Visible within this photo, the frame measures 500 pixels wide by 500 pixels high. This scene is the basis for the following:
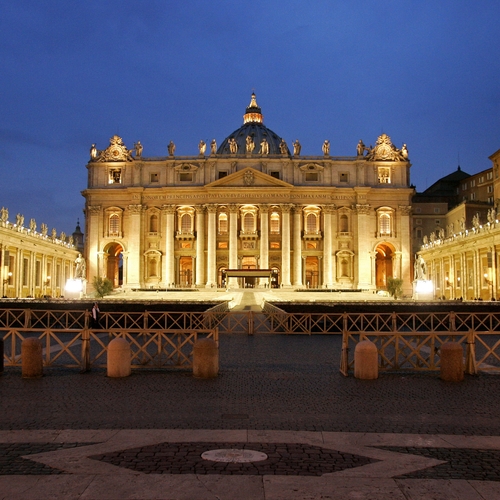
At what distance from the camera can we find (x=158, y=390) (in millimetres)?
12961

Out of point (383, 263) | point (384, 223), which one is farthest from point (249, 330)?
point (383, 263)

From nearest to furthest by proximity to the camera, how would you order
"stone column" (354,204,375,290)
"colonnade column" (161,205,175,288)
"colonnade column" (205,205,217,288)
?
"stone column" (354,204,375,290)
"colonnade column" (205,205,217,288)
"colonnade column" (161,205,175,288)

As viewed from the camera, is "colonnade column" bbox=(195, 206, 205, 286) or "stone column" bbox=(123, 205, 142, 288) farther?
"stone column" bbox=(123, 205, 142, 288)

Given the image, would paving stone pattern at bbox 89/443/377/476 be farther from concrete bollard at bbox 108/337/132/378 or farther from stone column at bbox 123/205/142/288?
stone column at bbox 123/205/142/288

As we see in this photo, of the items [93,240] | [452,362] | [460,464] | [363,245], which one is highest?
[93,240]

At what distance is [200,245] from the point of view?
9056cm

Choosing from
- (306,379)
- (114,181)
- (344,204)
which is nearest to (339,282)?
(344,204)

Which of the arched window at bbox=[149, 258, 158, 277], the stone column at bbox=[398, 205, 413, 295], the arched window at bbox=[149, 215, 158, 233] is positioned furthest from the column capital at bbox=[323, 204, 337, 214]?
the arched window at bbox=[149, 258, 158, 277]

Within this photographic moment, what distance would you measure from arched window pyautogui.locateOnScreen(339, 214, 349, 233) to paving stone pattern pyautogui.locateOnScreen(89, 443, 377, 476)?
84296mm

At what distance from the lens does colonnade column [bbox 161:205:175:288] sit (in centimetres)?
9062


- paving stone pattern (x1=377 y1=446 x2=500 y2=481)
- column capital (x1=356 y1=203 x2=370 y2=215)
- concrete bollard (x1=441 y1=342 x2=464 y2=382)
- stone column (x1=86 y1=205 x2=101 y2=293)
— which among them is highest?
column capital (x1=356 y1=203 x2=370 y2=215)

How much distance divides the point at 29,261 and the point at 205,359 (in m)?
57.1

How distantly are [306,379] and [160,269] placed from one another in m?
78.5

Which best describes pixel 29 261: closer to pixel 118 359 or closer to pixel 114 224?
pixel 114 224
